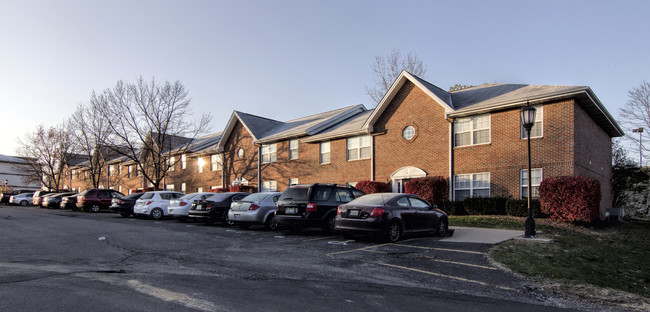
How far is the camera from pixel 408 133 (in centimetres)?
2139

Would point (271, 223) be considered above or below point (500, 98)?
below

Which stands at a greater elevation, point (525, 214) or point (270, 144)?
point (270, 144)

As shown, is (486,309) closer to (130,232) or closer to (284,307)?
(284,307)

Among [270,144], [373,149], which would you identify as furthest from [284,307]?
[270,144]

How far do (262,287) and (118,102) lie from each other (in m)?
33.3

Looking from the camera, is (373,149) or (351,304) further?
(373,149)

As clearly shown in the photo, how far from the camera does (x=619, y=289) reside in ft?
21.7

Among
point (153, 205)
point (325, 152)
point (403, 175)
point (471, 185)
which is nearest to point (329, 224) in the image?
point (471, 185)

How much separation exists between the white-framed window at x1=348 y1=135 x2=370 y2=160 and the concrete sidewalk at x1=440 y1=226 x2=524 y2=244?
10.4 metres

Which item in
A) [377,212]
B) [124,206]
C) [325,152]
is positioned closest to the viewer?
[377,212]

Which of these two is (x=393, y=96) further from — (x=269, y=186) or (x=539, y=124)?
(x=269, y=186)

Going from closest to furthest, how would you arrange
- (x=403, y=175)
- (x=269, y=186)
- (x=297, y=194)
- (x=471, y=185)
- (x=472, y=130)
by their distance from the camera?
1. (x=297, y=194)
2. (x=471, y=185)
3. (x=472, y=130)
4. (x=403, y=175)
5. (x=269, y=186)

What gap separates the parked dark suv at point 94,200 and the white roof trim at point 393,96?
705 inches

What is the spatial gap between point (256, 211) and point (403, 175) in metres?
9.51
